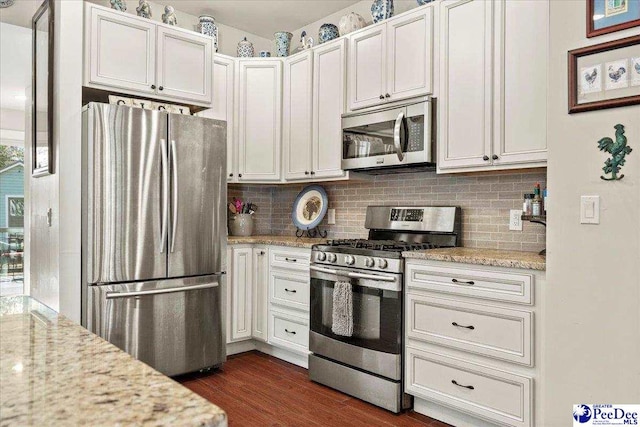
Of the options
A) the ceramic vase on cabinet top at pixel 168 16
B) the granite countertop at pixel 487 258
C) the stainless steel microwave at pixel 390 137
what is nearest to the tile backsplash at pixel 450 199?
the granite countertop at pixel 487 258

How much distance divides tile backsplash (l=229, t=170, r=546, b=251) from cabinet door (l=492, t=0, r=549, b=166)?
11.3 inches

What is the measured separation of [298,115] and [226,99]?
636mm

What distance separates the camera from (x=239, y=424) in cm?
264

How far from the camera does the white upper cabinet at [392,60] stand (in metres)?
3.07

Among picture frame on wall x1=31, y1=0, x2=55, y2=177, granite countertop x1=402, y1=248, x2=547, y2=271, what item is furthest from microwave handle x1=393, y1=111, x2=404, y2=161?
picture frame on wall x1=31, y1=0, x2=55, y2=177

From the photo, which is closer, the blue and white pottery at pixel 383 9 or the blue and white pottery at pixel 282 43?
the blue and white pottery at pixel 383 9

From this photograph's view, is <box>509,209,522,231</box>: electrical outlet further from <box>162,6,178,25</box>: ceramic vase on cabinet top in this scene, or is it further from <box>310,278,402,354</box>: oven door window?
<box>162,6,178,25</box>: ceramic vase on cabinet top

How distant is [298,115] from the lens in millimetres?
3984

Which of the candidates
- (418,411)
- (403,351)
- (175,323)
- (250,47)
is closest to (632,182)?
(403,351)

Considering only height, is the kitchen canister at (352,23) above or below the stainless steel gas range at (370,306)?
above

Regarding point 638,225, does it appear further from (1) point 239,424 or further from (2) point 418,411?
(1) point 239,424

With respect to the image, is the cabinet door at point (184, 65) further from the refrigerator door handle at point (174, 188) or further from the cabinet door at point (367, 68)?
the cabinet door at point (367, 68)

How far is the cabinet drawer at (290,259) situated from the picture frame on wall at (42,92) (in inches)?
65.3

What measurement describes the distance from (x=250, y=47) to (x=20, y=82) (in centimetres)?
295
